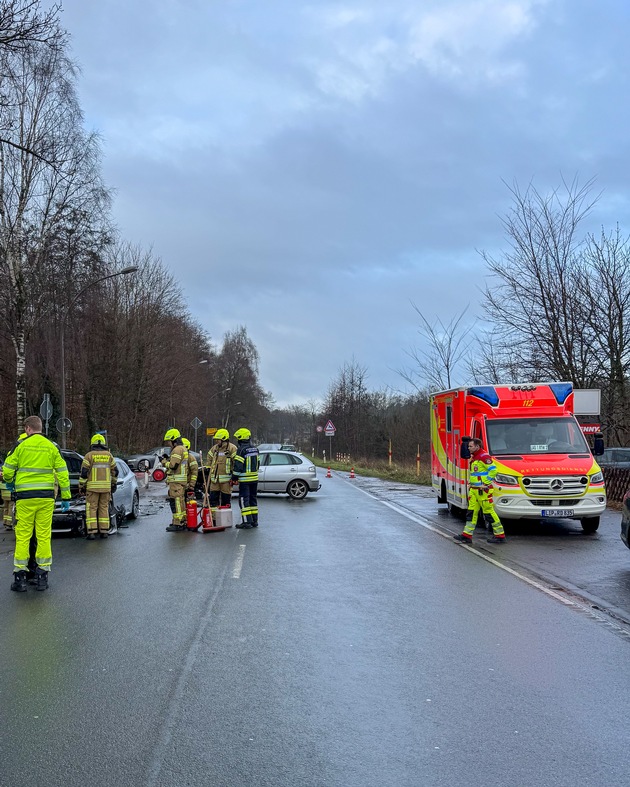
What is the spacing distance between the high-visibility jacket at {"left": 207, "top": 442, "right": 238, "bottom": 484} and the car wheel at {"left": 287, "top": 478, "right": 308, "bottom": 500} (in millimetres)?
7279

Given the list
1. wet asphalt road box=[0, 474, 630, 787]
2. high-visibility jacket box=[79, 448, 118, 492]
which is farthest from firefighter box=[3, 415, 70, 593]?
high-visibility jacket box=[79, 448, 118, 492]

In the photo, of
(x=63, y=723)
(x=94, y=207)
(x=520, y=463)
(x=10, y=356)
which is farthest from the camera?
(x=10, y=356)

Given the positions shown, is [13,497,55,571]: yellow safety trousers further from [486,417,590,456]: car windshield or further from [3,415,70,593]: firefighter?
[486,417,590,456]: car windshield

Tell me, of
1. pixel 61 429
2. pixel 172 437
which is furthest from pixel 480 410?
pixel 61 429

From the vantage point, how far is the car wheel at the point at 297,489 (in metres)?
20.9

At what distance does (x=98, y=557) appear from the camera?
1045cm

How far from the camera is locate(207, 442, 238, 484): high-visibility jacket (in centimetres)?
1366

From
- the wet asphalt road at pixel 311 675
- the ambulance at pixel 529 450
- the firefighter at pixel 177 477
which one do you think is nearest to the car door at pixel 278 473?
the ambulance at pixel 529 450

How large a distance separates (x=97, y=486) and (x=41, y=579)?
13.1 ft

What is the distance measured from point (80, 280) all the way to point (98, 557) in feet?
71.7

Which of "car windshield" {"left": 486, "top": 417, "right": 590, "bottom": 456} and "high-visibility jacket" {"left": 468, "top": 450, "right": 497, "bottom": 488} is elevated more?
"car windshield" {"left": 486, "top": 417, "right": 590, "bottom": 456}

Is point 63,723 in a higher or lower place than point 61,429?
lower

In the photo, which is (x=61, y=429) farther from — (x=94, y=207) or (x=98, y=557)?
(x=98, y=557)

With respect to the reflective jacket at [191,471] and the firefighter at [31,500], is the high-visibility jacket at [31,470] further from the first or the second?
the reflective jacket at [191,471]
